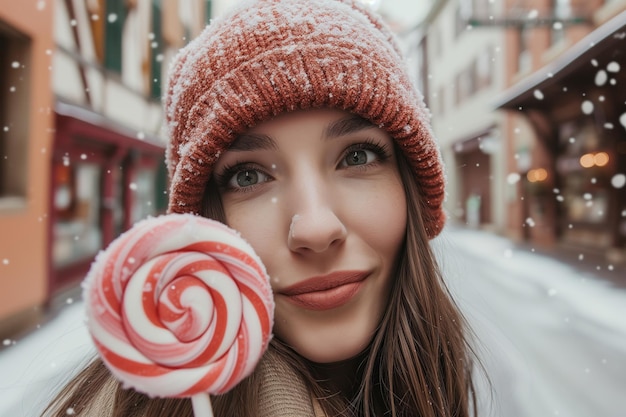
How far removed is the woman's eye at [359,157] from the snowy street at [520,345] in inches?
21.0

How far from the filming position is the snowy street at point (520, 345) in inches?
59.2

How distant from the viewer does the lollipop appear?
739 mm

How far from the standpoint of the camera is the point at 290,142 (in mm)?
978

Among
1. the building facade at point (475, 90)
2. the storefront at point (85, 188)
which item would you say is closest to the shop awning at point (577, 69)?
the building facade at point (475, 90)

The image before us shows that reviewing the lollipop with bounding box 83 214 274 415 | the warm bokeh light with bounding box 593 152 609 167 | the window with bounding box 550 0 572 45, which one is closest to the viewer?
the lollipop with bounding box 83 214 274 415

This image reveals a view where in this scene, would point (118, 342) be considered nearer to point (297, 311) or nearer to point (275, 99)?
point (297, 311)

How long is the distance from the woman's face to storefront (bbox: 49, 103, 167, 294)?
4376mm

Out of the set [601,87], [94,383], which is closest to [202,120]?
[94,383]

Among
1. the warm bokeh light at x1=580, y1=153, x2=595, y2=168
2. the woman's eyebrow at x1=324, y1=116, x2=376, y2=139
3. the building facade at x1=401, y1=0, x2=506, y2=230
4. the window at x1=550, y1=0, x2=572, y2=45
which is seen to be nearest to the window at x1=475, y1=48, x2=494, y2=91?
the building facade at x1=401, y1=0, x2=506, y2=230

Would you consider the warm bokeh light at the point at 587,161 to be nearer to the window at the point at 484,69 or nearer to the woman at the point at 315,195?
the window at the point at 484,69

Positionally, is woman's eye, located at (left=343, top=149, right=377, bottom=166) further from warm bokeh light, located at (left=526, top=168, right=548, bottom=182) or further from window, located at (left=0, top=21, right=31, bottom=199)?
warm bokeh light, located at (left=526, top=168, right=548, bottom=182)

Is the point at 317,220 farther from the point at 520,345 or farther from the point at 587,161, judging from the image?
the point at 587,161

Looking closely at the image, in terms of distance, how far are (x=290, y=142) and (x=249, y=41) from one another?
0.89 ft

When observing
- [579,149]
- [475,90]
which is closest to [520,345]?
[579,149]
